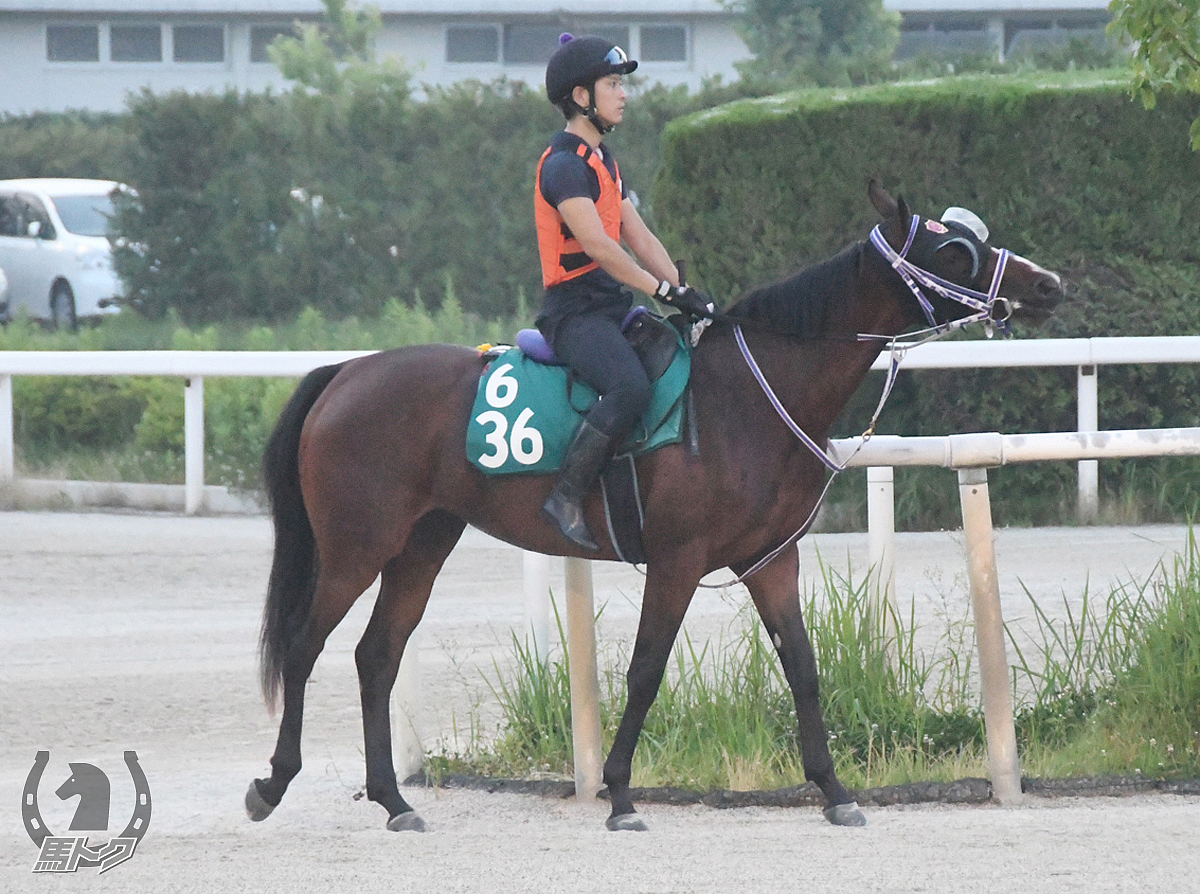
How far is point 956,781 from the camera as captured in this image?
536 centimetres

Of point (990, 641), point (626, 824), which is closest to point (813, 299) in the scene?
point (990, 641)

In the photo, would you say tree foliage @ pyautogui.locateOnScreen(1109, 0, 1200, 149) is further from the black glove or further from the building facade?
the building facade

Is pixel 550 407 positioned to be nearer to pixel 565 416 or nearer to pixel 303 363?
pixel 565 416

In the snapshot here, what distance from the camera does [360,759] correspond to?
6191 millimetres

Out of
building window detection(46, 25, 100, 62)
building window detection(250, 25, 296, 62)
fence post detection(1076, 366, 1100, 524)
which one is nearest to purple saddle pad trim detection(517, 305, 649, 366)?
fence post detection(1076, 366, 1100, 524)

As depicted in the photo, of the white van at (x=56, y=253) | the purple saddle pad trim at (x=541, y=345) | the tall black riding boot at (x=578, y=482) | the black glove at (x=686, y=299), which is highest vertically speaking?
the white van at (x=56, y=253)

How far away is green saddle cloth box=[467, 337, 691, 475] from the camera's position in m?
5.22

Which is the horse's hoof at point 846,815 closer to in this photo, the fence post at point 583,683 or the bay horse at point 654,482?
the bay horse at point 654,482

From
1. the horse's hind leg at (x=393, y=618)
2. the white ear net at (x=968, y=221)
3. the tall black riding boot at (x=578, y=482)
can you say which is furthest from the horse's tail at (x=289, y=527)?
the white ear net at (x=968, y=221)

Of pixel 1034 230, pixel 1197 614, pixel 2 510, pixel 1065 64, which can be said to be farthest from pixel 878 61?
pixel 1197 614

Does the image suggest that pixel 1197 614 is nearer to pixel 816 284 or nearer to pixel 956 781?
pixel 956 781

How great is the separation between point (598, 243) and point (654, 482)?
0.70 meters

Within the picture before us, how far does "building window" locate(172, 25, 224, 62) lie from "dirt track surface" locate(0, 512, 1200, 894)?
35.2 m

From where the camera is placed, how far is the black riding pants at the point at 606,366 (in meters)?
5.04
